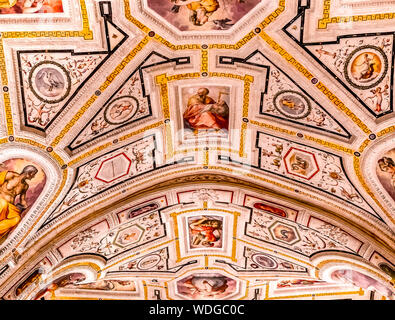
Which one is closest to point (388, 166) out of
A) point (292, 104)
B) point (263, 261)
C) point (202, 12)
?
point (292, 104)

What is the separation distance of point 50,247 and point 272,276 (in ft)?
24.5

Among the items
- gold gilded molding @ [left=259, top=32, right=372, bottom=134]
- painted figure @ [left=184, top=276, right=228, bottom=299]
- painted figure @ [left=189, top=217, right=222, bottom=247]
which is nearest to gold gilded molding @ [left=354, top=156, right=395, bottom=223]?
gold gilded molding @ [left=259, top=32, right=372, bottom=134]

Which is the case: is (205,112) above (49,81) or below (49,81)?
above

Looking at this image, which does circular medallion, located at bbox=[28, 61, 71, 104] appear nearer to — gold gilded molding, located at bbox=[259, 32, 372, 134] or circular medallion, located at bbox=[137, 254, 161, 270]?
gold gilded molding, located at bbox=[259, 32, 372, 134]

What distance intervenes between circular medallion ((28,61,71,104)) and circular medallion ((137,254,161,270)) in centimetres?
712

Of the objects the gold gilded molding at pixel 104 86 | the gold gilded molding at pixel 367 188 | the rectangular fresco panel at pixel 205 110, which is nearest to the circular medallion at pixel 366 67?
the gold gilded molding at pixel 367 188

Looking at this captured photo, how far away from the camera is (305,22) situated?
33.0 feet

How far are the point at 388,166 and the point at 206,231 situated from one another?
20.9ft

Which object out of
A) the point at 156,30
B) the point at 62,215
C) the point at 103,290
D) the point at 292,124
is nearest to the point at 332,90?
the point at 292,124

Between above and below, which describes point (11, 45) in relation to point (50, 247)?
above

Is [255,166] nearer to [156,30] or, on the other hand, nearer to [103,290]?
[156,30]

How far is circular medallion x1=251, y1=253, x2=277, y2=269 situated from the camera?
637 inches

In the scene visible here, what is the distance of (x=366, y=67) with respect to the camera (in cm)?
1039

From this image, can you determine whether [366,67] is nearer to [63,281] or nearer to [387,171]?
[387,171]
